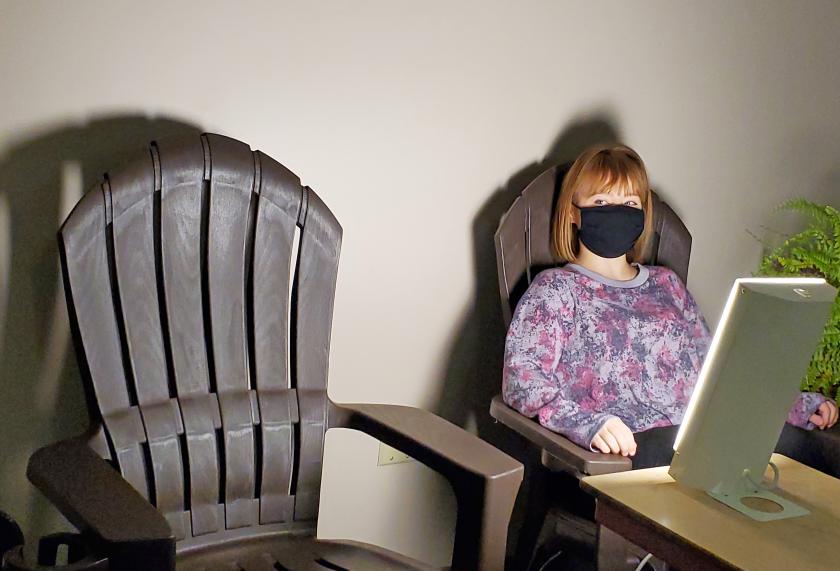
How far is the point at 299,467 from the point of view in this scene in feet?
5.51

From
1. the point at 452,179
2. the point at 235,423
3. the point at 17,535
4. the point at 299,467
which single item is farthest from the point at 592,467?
the point at 17,535

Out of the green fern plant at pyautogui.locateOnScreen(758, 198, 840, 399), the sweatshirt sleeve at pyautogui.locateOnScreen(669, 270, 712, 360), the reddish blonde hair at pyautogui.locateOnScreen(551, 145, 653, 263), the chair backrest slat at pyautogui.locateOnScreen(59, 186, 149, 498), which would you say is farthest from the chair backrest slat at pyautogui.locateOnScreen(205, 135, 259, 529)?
the green fern plant at pyautogui.locateOnScreen(758, 198, 840, 399)

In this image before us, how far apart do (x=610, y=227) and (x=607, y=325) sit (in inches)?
8.7

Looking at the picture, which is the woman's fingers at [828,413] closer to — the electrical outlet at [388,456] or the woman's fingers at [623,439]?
the woman's fingers at [623,439]

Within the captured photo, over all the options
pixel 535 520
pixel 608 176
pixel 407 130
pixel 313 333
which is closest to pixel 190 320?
pixel 313 333

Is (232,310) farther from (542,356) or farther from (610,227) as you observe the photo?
(610,227)

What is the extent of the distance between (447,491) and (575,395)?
47 centimetres

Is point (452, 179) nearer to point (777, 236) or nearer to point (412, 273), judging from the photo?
point (412, 273)

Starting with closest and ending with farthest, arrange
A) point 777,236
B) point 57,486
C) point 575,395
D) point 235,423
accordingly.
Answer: point 57,486
point 235,423
point 575,395
point 777,236

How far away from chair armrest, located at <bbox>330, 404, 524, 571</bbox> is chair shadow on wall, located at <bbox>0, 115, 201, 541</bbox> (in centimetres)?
67

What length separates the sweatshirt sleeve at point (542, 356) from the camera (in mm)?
1897

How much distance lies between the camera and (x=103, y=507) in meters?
1.17

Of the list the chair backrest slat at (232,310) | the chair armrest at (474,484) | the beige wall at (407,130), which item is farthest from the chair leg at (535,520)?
the chair backrest slat at (232,310)

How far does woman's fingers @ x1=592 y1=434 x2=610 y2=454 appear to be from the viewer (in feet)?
5.66
